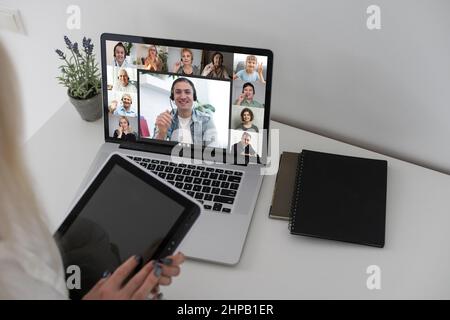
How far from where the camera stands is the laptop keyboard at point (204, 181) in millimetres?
956

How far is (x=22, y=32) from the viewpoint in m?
1.29

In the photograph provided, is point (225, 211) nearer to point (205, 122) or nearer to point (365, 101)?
point (205, 122)

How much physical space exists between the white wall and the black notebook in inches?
4.1

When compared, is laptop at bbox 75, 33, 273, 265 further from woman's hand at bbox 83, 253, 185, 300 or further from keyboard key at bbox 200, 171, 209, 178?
woman's hand at bbox 83, 253, 185, 300

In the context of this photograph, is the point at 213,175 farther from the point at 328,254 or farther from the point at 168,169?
the point at 328,254

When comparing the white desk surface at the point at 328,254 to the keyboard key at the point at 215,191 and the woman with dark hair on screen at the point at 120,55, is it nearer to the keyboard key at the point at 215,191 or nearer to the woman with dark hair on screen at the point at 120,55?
the keyboard key at the point at 215,191

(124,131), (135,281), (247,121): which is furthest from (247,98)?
(135,281)

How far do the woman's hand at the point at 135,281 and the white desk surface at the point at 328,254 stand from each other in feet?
0.30

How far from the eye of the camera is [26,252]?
2.38 feet

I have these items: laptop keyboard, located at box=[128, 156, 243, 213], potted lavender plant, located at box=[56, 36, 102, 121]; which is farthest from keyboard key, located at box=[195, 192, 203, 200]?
potted lavender plant, located at box=[56, 36, 102, 121]

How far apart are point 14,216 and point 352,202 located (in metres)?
0.54

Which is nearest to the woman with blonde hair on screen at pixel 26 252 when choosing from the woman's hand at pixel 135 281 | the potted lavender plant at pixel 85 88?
the woman's hand at pixel 135 281

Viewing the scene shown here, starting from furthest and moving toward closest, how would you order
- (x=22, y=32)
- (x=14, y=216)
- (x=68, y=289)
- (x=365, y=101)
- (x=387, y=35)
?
(x=22, y=32), (x=365, y=101), (x=387, y=35), (x=68, y=289), (x=14, y=216)
